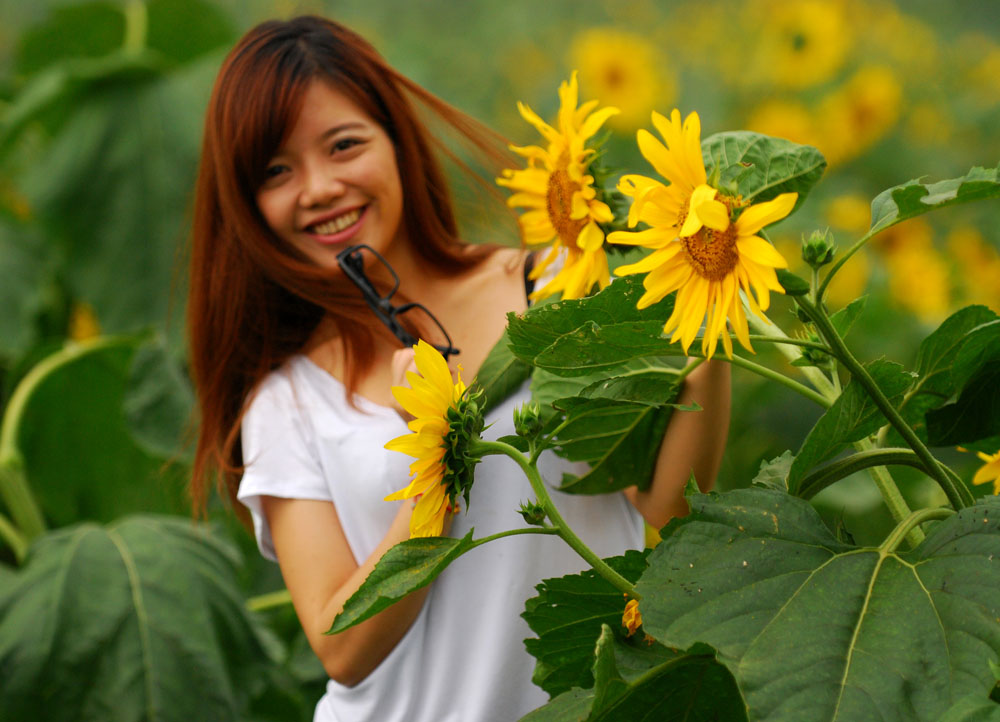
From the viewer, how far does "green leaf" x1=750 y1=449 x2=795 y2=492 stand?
22.4 inches

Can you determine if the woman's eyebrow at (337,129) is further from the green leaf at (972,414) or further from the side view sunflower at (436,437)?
the green leaf at (972,414)

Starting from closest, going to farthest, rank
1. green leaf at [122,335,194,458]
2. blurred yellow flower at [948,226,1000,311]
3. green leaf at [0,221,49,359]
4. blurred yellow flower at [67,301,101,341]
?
green leaf at [122,335,194,458] < green leaf at [0,221,49,359] < blurred yellow flower at [67,301,101,341] < blurred yellow flower at [948,226,1000,311]

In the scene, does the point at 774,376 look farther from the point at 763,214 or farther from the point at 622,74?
the point at 622,74

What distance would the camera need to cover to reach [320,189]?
951 mm

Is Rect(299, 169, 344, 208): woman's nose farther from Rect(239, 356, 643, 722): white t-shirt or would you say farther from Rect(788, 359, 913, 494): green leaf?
Rect(788, 359, 913, 494): green leaf

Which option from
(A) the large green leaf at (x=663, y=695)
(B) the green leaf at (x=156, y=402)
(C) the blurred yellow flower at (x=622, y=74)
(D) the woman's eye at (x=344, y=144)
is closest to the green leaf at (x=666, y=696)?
(A) the large green leaf at (x=663, y=695)

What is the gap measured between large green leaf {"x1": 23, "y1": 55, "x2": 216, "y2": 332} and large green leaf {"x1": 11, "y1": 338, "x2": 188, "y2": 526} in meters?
0.13

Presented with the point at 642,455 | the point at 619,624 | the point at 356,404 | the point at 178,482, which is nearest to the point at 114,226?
the point at 178,482

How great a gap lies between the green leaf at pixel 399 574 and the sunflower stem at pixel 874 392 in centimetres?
17

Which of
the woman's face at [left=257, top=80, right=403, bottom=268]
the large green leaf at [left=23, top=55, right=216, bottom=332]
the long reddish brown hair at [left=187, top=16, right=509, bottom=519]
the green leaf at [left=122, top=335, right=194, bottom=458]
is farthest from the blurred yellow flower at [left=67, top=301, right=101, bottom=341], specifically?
the woman's face at [left=257, top=80, right=403, bottom=268]

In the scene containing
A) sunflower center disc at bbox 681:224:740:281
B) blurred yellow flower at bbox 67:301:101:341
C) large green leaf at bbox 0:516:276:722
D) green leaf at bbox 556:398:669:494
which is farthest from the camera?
blurred yellow flower at bbox 67:301:101:341

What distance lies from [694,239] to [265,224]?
1.96 feet

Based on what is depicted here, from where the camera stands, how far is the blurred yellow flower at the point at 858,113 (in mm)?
2402

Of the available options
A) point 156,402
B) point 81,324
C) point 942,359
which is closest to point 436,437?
point 942,359
